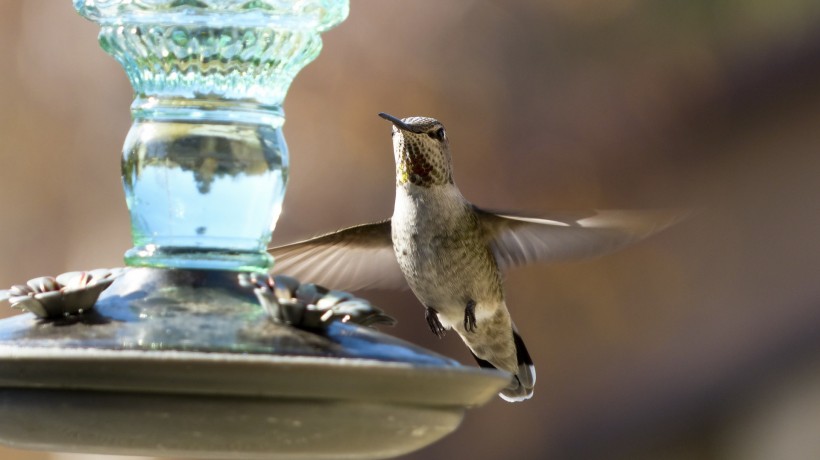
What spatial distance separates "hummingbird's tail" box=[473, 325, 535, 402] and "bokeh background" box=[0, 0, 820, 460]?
2258 mm

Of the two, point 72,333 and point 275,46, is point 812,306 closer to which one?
point 275,46

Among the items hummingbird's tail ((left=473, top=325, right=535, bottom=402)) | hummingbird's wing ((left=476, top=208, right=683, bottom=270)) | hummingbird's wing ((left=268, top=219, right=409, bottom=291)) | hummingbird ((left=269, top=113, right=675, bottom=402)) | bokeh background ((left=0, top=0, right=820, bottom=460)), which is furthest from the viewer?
Result: bokeh background ((left=0, top=0, right=820, bottom=460))

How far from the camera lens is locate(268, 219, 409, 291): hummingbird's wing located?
13.7 ft

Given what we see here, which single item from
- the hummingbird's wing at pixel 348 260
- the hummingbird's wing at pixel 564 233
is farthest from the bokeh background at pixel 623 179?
the hummingbird's wing at pixel 564 233

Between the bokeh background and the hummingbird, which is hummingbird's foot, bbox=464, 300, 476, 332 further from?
the bokeh background

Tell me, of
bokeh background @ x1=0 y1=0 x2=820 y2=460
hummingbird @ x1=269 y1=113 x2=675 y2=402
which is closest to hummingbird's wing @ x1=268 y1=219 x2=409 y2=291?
hummingbird @ x1=269 y1=113 x2=675 y2=402

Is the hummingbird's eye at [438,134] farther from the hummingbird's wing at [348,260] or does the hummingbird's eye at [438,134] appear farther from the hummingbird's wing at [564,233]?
the hummingbird's wing at [348,260]

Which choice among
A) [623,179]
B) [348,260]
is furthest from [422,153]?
[623,179]

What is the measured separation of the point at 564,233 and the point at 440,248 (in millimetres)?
403

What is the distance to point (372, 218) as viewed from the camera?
22.9 ft

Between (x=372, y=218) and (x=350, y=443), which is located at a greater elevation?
(x=350, y=443)

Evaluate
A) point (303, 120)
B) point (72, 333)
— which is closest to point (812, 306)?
point (303, 120)

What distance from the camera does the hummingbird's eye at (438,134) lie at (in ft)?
13.4

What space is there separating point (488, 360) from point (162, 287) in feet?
8.24
